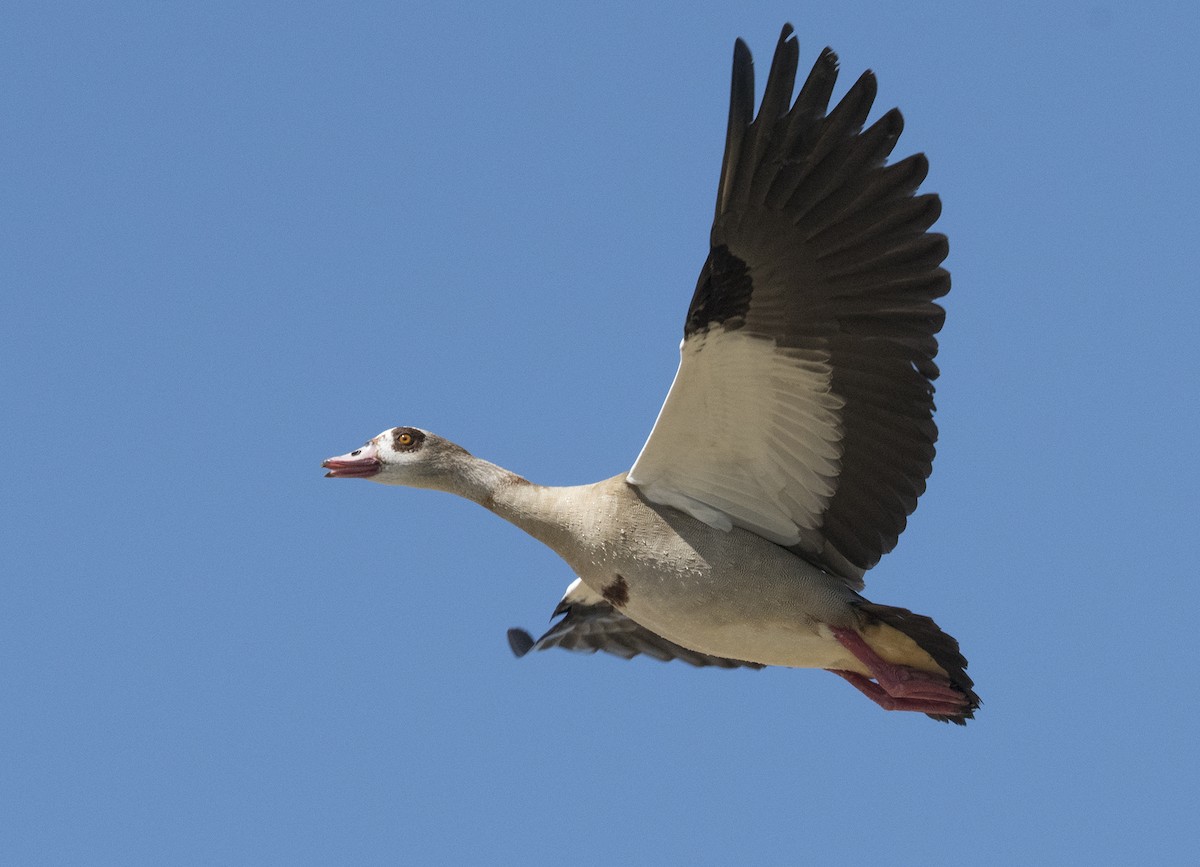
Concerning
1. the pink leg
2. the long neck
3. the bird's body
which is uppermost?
the long neck

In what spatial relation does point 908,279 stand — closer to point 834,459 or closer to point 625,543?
point 834,459

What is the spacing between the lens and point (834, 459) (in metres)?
7.98

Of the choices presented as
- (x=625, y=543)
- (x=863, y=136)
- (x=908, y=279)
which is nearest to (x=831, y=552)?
(x=625, y=543)

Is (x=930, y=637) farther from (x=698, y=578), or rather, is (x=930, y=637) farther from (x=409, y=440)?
(x=409, y=440)

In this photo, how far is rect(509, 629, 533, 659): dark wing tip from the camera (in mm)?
9898

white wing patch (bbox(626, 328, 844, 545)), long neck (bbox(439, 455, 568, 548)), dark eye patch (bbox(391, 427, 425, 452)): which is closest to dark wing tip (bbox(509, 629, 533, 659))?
long neck (bbox(439, 455, 568, 548))

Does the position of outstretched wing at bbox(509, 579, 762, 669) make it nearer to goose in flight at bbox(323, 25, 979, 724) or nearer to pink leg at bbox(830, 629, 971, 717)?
goose in flight at bbox(323, 25, 979, 724)

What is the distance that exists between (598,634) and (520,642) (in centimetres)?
50

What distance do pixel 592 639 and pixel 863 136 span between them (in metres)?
4.06

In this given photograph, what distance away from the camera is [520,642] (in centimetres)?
994

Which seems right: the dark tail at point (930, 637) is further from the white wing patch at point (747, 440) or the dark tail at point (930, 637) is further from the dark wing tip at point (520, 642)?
the dark wing tip at point (520, 642)

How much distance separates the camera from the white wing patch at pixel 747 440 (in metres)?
7.68

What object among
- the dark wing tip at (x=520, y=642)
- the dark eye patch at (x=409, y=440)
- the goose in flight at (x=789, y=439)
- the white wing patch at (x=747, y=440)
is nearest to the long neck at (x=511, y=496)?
the goose in flight at (x=789, y=439)

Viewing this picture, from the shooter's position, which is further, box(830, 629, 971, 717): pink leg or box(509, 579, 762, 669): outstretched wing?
box(509, 579, 762, 669): outstretched wing
